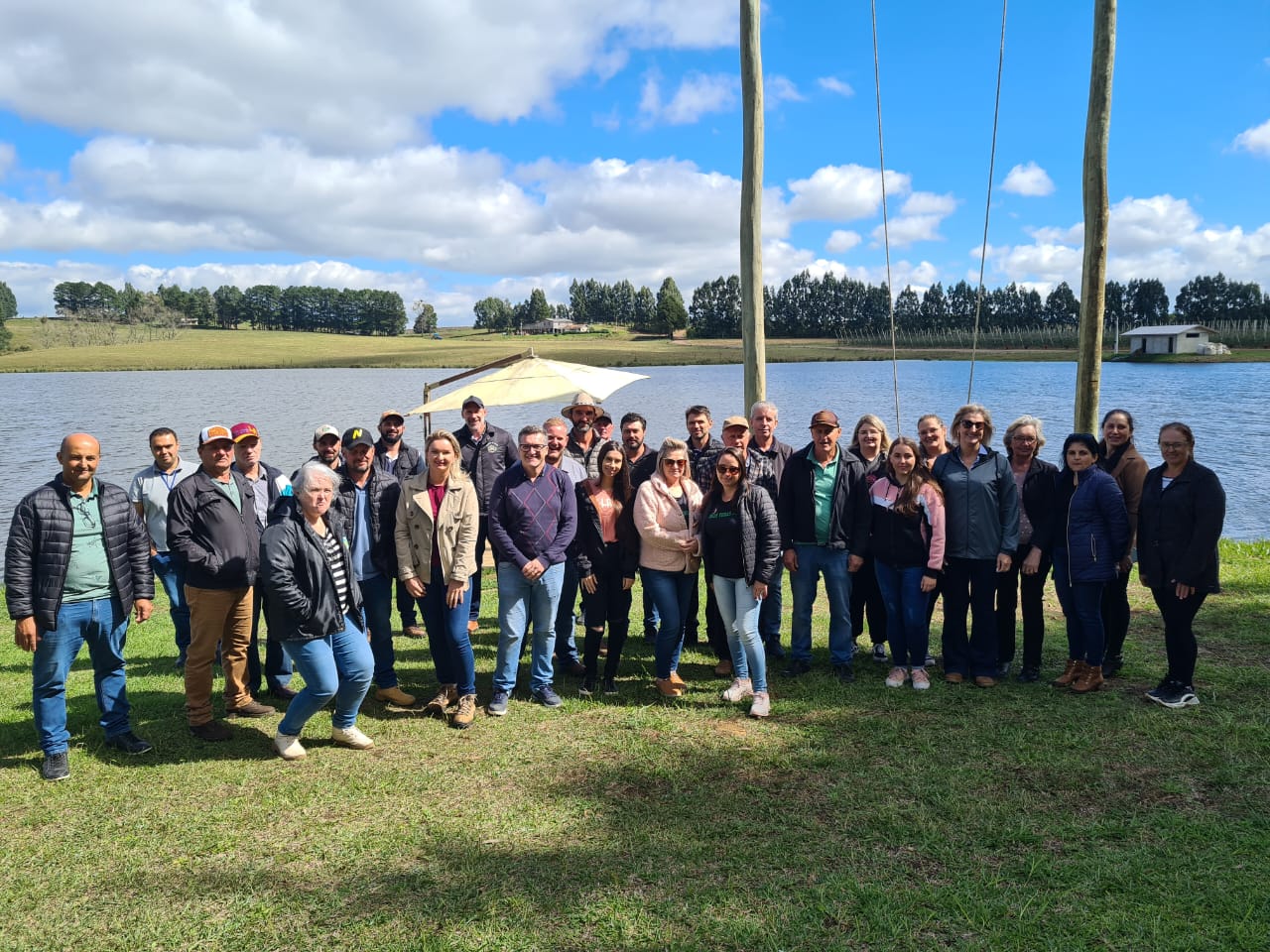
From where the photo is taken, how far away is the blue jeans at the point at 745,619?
5.75 metres

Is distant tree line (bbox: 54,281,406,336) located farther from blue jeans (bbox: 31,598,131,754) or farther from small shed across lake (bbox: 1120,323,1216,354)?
blue jeans (bbox: 31,598,131,754)

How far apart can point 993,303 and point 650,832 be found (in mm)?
106502

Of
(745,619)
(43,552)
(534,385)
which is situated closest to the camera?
(43,552)

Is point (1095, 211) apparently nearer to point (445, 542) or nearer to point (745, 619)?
point (745, 619)

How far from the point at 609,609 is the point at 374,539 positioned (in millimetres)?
1859

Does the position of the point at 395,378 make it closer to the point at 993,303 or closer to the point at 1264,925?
the point at 1264,925

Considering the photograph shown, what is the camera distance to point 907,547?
6.00 metres

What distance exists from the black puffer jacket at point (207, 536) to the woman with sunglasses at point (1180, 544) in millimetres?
6200

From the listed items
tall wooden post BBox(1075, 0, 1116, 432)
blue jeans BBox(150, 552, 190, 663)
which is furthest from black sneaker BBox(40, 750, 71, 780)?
tall wooden post BBox(1075, 0, 1116, 432)

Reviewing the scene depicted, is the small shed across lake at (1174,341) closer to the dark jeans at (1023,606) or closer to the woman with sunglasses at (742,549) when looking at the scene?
the dark jeans at (1023,606)

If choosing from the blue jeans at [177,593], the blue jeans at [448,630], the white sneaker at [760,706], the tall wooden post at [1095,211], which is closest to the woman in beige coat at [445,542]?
the blue jeans at [448,630]

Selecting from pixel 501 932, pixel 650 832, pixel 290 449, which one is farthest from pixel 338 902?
pixel 290 449

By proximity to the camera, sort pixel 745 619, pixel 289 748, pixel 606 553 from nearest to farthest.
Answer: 1. pixel 289 748
2. pixel 745 619
3. pixel 606 553

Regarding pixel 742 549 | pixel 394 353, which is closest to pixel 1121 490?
pixel 742 549
